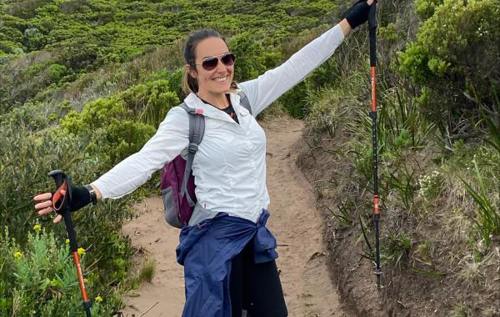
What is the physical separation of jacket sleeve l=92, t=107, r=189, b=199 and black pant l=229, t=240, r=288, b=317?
0.68 meters

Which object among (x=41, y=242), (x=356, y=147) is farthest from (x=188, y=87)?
(x=356, y=147)

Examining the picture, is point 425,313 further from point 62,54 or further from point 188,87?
point 62,54

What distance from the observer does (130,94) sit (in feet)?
32.7

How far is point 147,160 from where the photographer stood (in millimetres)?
3242

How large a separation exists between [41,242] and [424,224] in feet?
7.86

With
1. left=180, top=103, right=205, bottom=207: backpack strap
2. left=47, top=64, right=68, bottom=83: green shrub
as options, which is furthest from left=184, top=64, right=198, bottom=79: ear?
left=47, top=64, right=68, bottom=83: green shrub

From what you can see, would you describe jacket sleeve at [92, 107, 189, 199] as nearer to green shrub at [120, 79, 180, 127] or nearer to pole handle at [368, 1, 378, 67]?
pole handle at [368, 1, 378, 67]

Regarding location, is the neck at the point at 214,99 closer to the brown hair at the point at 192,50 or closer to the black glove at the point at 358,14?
the brown hair at the point at 192,50

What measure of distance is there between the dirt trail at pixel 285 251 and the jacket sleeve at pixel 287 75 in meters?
2.01

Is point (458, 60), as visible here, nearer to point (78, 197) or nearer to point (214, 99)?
point (214, 99)

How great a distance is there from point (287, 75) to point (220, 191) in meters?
0.88

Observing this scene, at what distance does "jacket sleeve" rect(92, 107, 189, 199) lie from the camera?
10.4 feet

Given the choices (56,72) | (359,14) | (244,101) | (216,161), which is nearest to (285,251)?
(359,14)

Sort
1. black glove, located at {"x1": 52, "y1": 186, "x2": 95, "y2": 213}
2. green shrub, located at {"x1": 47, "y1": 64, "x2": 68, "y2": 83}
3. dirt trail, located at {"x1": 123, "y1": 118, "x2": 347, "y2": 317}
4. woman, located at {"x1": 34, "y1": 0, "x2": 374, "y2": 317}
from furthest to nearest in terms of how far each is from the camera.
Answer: green shrub, located at {"x1": 47, "y1": 64, "x2": 68, "y2": 83} < dirt trail, located at {"x1": 123, "y1": 118, "x2": 347, "y2": 317} < woman, located at {"x1": 34, "y1": 0, "x2": 374, "y2": 317} < black glove, located at {"x1": 52, "y1": 186, "x2": 95, "y2": 213}
